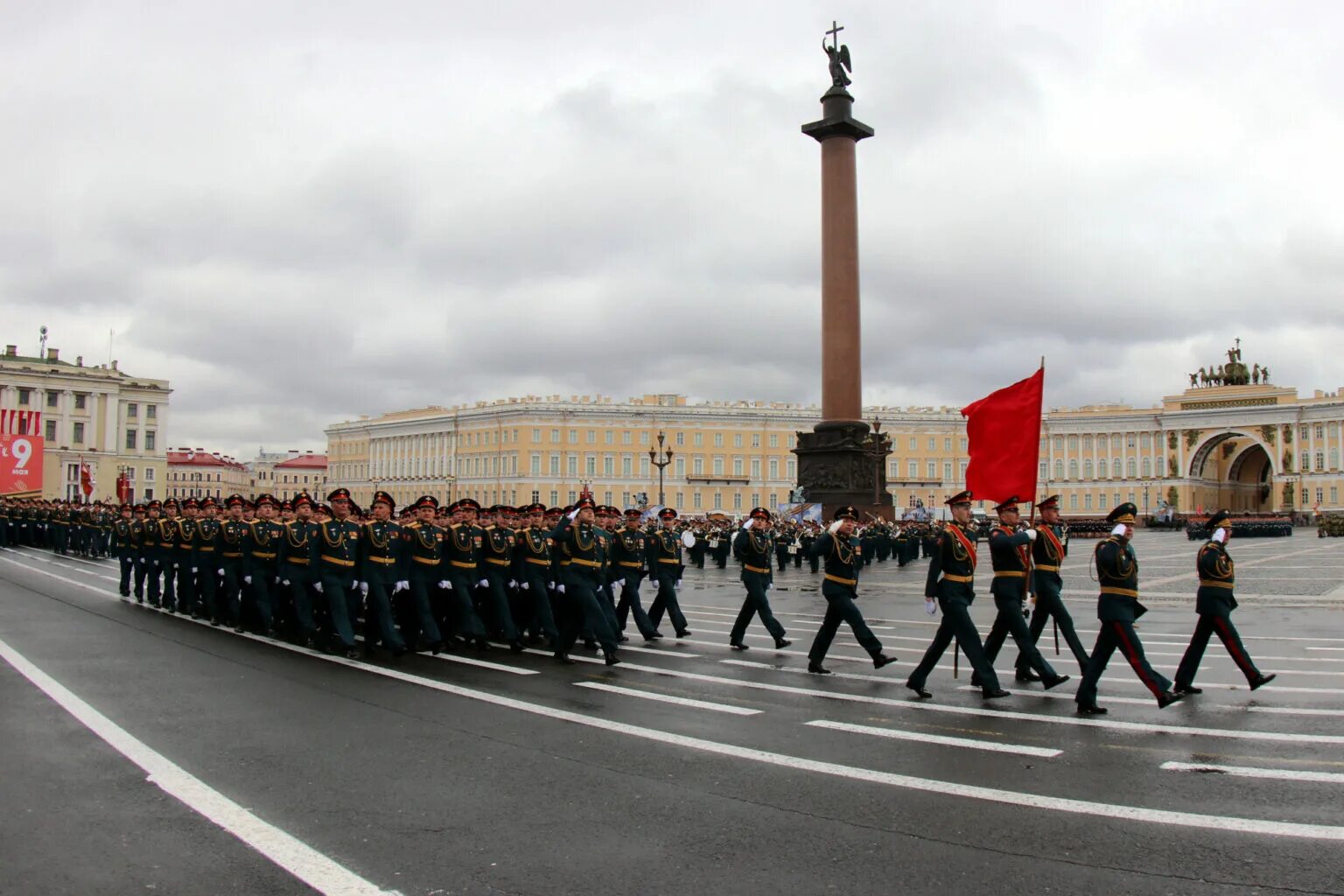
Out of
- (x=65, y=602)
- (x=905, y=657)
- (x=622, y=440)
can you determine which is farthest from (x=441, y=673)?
(x=622, y=440)

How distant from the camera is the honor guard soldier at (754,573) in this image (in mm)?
12711

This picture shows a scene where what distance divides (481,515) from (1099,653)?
7.58 meters

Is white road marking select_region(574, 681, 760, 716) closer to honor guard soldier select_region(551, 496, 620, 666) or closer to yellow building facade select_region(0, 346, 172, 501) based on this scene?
honor guard soldier select_region(551, 496, 620, 666)

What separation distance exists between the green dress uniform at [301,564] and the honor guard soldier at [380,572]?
70 cm

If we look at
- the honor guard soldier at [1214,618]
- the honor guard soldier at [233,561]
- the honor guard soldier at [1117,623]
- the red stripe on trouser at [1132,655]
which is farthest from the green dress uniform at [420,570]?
the honor guard soldier at [1214,618]

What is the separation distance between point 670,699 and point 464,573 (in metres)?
4.27

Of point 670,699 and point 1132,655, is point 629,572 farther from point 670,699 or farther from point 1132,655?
Answer: point 1132,655

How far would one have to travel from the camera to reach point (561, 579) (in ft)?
40.0

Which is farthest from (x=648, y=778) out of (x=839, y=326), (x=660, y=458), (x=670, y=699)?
(x=660, y=458)

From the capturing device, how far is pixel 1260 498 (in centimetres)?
13438

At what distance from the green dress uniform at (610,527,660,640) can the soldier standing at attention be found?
3434 mm

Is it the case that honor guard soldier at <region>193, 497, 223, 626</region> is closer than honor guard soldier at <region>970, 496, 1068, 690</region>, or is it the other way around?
honor guard soldier at <region>970, 496, 1068, 690</region>

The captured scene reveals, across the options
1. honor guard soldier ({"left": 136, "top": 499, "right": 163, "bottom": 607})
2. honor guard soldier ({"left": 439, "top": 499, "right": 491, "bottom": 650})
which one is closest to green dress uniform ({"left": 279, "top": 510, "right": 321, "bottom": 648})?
honor guard soldier ({"left": 439, "top": 499, "right": 491, "bottom": 650})

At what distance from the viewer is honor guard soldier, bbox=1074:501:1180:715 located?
8.79 meters
